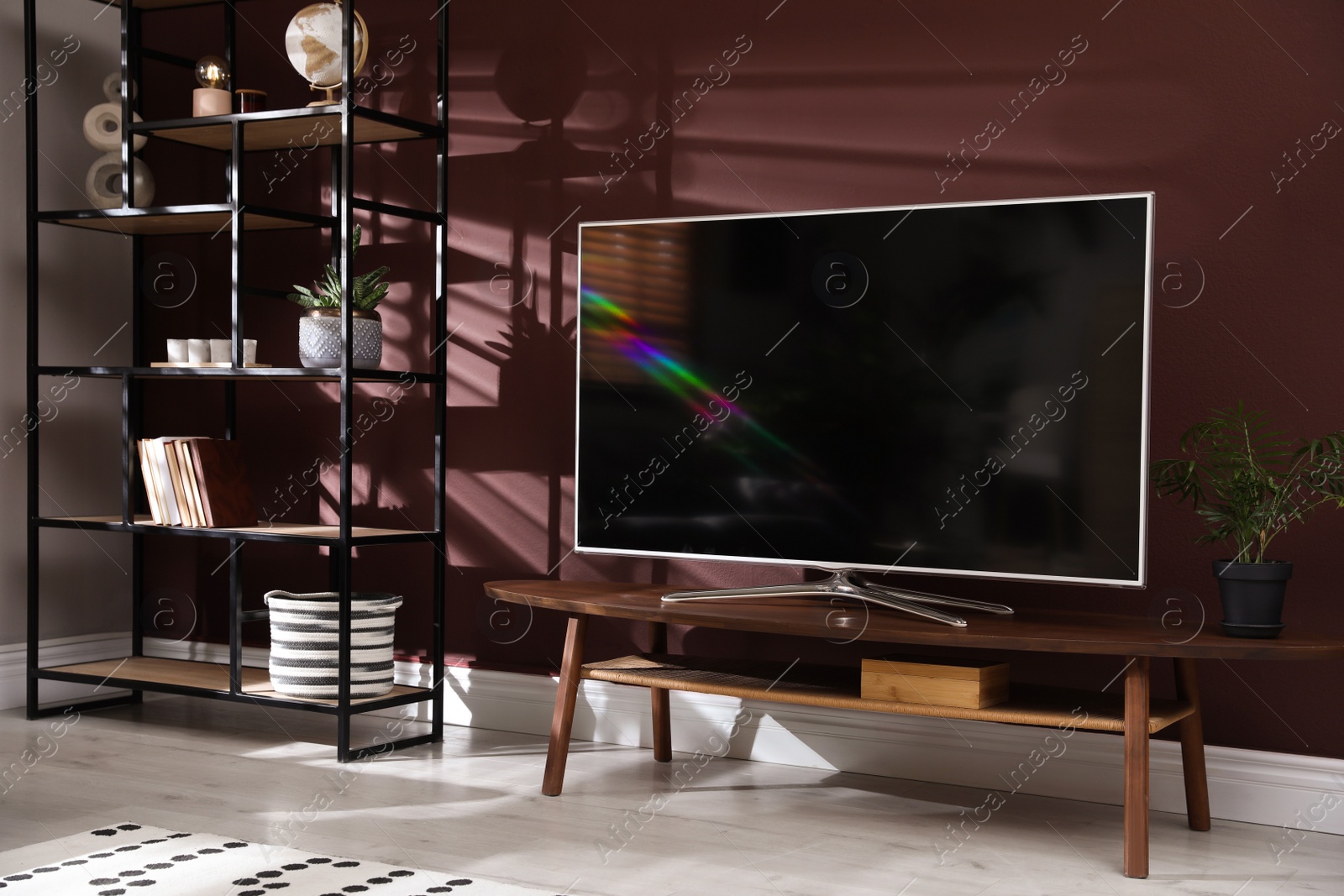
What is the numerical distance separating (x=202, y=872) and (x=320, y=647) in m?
1.04

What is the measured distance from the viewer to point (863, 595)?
8.49 feet

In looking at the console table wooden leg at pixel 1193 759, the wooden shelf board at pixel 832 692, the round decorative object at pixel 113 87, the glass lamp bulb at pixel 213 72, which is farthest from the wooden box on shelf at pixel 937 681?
the round decorative object at pixel 113 87

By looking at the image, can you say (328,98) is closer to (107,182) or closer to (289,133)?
(289,133)

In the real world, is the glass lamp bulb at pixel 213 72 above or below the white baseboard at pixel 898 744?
above

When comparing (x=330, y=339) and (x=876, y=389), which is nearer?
(x=876, y=389)

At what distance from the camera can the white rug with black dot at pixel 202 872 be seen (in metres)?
2.10

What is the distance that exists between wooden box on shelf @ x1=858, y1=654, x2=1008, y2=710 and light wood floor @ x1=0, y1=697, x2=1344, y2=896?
0.28 meters

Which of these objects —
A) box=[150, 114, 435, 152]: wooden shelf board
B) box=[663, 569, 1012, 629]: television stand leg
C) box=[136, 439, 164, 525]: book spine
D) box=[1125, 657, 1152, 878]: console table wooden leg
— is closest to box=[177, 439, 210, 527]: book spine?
box=[136, 439, 164, 525]: book spine

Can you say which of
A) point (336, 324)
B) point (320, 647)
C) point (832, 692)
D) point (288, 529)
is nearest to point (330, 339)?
point (336, 324)

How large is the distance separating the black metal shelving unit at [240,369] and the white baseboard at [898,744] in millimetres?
172

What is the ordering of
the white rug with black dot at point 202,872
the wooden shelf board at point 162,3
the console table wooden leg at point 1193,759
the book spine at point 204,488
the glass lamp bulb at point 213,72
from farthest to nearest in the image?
1. the wooden shelf board at point 162,3
2. the glass lamp bulb at point 213,72
3. the book spine at point 204,488
4. the console table wooden leg at point 1193,759
5. the white rug with black dot at point 202,872

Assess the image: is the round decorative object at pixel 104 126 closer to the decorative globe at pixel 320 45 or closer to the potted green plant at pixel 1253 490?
the decorative globe at pixel 320 45

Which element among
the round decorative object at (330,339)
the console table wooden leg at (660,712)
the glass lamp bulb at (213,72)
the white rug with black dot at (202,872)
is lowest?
the white rug with black dot at (202,872)

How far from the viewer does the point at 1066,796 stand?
2.79m
